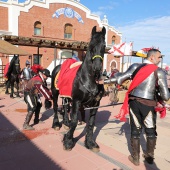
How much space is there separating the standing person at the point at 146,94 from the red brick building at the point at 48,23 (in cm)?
1431

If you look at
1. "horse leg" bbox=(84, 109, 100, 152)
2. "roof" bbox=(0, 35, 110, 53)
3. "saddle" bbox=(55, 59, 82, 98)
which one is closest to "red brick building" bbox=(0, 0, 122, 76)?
"roof" bbox=(0, 35, 110, 53)

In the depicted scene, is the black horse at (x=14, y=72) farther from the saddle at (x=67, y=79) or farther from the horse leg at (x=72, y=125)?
the horse leg at (x=72, y=125)

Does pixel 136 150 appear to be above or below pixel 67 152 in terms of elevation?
above

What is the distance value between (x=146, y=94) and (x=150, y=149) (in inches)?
42.1

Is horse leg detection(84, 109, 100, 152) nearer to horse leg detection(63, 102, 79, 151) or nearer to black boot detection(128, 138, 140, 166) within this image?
horse leg detection(63, 102, 79, 151)

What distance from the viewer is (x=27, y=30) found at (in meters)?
20.6

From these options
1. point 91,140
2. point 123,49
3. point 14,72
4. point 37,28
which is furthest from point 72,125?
point 37,28

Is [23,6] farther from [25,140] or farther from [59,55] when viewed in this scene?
[25,140]

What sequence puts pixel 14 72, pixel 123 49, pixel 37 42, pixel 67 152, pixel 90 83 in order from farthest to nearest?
1. pixel 37 42
2. pixel 123 49
3. pixel 14 72
4. pixel 67 152
5. pixel 90 83

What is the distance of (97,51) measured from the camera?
3379 mm

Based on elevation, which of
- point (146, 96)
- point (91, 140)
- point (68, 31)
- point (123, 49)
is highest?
point (68, 31)

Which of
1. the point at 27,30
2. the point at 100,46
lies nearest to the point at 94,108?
the point at 100,46

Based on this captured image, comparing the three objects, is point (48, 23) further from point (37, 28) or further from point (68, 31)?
point (68, 31)

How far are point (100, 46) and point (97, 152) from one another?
2199mm
